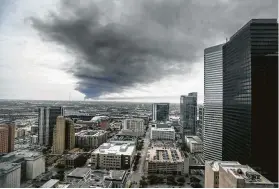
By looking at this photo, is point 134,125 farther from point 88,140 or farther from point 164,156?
point 164,156

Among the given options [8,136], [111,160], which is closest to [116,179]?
[111,160]

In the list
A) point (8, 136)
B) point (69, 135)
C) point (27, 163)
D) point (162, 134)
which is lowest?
point (162, 134)

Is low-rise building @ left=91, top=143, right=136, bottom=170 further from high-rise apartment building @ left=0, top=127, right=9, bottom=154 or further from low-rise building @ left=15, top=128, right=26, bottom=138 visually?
low-rise building @ left=15, top=128, right=26, bottom=138

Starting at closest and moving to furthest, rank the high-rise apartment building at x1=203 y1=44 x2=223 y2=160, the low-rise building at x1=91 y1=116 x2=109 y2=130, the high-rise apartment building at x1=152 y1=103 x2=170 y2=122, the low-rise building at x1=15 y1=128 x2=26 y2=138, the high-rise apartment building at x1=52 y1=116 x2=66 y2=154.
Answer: the high-rise apartment building at x1=203 y1=44 x2=223 y2=160, the high-rise apartment building at x1=52 y1=116 x2=66 y2=154, the low-rise building at x1=15 y1=128 x2=26 y2=138, the low-rise building at x1=91 y1=116 x2=109 y2=130, the high-rise apartment building at x1=152 y1=103 x2=170 y2=122

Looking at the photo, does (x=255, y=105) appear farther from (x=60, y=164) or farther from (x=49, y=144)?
(x=49, y=144)

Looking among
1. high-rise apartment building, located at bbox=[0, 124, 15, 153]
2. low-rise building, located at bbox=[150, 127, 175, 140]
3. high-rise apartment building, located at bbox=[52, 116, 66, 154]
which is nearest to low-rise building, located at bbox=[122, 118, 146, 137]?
low-rise building, located at bbox=[150, 127, 175, 140]

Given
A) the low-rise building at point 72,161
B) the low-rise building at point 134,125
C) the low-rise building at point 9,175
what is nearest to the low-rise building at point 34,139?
the low-rise building at point 72,161
